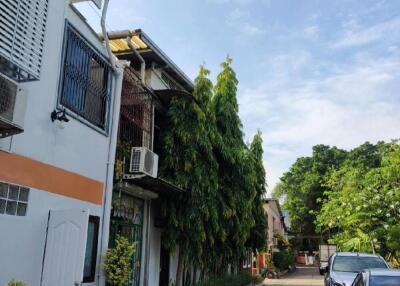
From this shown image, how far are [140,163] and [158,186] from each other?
1.69 meters

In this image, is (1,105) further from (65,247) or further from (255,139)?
(255,139)

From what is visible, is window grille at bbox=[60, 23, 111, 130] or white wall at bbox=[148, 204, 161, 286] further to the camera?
white wall at bbox=[148, 204, 161, 286]

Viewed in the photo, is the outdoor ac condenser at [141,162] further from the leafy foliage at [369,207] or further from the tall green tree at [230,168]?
the leafy foliage at [369,207]

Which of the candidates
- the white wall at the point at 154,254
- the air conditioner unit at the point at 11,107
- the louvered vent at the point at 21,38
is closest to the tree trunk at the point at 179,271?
the white wall at the point at 154,254

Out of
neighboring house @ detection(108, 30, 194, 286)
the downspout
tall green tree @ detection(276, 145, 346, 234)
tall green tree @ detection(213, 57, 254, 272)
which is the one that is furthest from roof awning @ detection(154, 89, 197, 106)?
tall green tree @ detection(276, 145, 346, 234)

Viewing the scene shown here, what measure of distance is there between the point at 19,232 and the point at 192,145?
6294mm

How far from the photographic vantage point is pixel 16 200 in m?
6.20

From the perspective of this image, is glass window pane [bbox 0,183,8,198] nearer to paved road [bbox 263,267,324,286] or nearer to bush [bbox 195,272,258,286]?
bush [bbox 195,272,258,286]

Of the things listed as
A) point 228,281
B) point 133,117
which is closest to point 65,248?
point 133,117

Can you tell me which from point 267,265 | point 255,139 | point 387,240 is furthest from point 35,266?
point 267,265

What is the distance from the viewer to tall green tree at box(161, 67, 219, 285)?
11.7m

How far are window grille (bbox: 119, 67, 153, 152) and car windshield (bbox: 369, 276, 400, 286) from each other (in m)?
6.01

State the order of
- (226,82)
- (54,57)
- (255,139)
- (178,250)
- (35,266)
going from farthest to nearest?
(255,139)
(226,82)
(178,250)
(54,57)
(35,266)

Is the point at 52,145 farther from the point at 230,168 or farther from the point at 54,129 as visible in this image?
the point at 230,168
